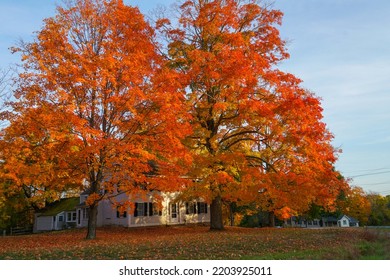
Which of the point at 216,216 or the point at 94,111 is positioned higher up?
the point at 94,111

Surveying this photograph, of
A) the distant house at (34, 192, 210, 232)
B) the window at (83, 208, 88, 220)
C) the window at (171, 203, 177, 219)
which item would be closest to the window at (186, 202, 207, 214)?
the distant house at (34, 192, 210, 232)

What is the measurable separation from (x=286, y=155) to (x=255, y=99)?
420 centimetres

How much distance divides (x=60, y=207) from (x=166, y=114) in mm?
36254

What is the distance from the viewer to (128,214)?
34562mm

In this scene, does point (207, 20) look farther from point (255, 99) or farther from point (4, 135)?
point (4, 135)

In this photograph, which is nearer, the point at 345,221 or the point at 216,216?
the point at 216,216

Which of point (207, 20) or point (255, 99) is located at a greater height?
point (207, 20)

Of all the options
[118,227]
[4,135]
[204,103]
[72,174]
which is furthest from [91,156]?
[118,227]

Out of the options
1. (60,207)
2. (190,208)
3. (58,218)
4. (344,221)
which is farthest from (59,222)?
(344,221)

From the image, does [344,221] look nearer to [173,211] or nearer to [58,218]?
[173,211]

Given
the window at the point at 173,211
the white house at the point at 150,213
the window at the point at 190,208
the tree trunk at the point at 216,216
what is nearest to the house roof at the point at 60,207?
the white house at the point at 150,213

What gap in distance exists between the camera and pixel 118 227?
115 feet

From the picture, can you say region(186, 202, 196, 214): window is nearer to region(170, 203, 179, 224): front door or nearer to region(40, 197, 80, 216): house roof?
region(170, 203, 179, 224): front door

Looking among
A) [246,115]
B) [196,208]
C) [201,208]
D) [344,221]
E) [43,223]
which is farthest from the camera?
[344,221]
